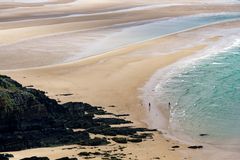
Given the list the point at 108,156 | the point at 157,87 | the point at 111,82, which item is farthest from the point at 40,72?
the point at 108,156

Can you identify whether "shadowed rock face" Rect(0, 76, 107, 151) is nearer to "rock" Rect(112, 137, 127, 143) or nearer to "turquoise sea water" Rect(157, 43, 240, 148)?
"rock" Rect(112, 137, 127, 143)

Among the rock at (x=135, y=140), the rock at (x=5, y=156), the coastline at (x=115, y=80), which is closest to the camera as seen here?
the rock at (x=5, y=156)

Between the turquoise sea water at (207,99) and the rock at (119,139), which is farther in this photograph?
the turquoise sea water at (207,99)

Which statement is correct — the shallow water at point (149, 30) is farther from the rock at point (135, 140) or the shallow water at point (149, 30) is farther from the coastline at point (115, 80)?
the rock at point (135, 140)

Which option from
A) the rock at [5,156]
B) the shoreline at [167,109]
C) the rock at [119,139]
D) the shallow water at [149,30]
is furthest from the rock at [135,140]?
the shallow water at [149,30]

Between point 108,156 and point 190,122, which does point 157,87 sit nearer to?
point 190,122

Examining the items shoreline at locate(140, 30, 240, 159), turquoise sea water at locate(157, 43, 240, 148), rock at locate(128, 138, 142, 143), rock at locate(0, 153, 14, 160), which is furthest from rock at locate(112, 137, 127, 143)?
rock at locate(0, 153, 14, 160)

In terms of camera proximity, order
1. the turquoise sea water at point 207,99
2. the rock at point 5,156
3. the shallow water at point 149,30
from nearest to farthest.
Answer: the rock at point 5,156
the turquoise sea water at point 207,99
the shallow water at point 149,30
